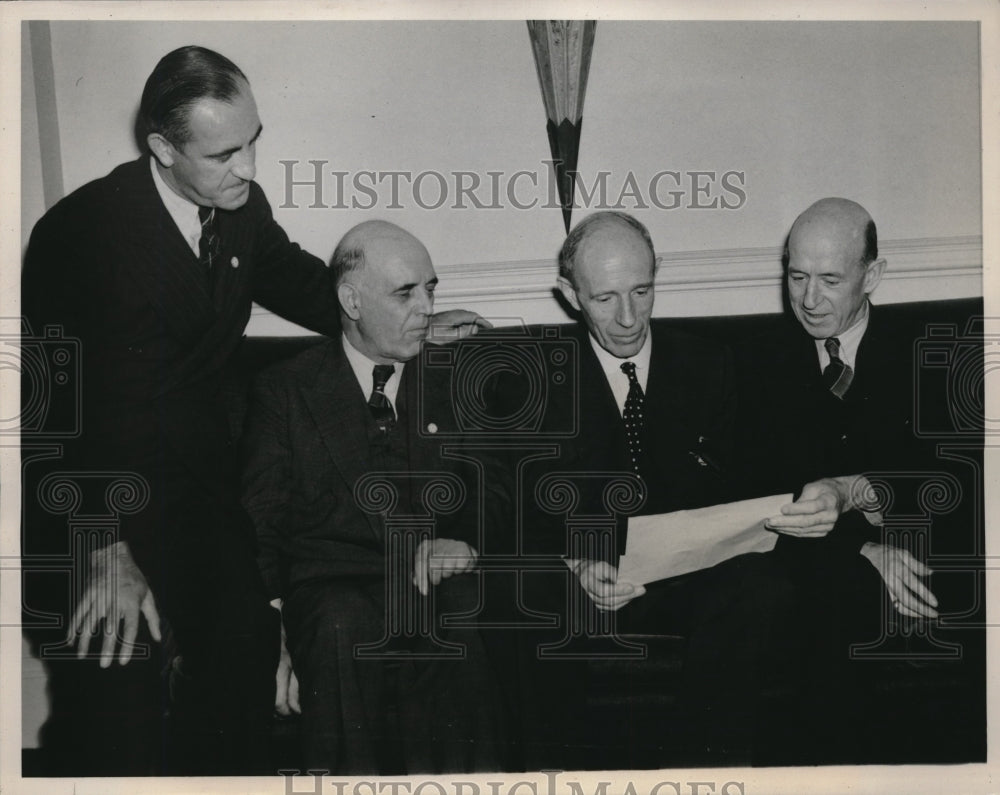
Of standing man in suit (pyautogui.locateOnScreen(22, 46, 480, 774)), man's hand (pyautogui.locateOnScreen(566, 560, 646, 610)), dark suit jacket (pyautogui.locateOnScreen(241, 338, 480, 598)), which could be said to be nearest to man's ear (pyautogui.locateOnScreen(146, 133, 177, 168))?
standing man in suit (pyautogui.locateOnScreen(22, 46, 480, 774))

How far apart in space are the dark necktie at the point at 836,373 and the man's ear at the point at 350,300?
58.3 inches

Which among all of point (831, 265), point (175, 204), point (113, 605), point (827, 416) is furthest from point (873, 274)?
point (113, 605)

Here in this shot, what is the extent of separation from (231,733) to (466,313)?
1457mm

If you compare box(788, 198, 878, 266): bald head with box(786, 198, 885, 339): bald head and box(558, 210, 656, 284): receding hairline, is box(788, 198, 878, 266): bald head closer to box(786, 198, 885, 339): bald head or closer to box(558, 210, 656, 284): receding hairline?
box(786, 198, 885, 339): bald head

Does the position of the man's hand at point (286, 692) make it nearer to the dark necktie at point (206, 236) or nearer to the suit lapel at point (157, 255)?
the suit lapel at point (157, 255)

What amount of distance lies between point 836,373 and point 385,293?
1.44 meters

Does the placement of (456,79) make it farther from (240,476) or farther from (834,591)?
(834,591)

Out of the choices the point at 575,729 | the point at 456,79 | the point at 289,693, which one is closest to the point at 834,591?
the point at 575,729

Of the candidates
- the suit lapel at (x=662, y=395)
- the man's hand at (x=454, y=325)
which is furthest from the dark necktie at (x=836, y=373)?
the man's hand at (x=454, y=325)

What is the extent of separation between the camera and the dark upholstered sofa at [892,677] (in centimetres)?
346

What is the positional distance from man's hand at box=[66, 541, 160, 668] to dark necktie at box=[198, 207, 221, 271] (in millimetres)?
902

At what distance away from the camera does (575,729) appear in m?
3.48

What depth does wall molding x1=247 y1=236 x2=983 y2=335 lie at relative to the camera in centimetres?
361

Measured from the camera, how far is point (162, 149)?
3520 mm
